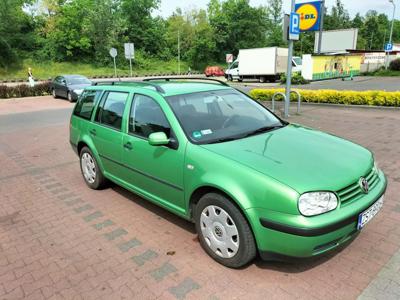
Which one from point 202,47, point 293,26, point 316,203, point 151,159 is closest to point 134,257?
point 151,159

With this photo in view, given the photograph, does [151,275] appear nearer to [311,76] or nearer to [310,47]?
[311,76]

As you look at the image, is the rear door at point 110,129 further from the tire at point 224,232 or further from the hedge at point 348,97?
the hedge at point 348,97

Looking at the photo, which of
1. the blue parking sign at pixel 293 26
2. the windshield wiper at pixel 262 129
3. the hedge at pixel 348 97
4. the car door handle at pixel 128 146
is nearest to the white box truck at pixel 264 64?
the hedge at pixel 348 97

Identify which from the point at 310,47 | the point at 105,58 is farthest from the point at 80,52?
the point at 310,47

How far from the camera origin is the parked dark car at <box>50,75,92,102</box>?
1783 cm

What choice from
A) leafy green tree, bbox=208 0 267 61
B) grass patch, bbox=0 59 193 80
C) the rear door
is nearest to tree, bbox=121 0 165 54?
grass patch, bbox=0 59 193 80

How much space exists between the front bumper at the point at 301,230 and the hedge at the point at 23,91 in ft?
70.2

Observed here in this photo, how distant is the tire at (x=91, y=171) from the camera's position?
499 centimetres

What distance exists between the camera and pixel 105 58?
48.6 metres

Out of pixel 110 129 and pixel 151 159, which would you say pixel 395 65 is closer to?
pixel 110 129

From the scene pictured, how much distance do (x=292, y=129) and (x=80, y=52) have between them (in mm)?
50104

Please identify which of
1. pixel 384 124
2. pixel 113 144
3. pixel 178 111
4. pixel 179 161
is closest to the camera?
pixel 179 161

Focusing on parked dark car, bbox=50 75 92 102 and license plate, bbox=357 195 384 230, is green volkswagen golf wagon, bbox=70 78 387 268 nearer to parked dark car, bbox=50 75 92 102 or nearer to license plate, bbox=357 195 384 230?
license plate, bbox=357 195 384 230

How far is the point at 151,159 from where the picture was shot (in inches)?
146
